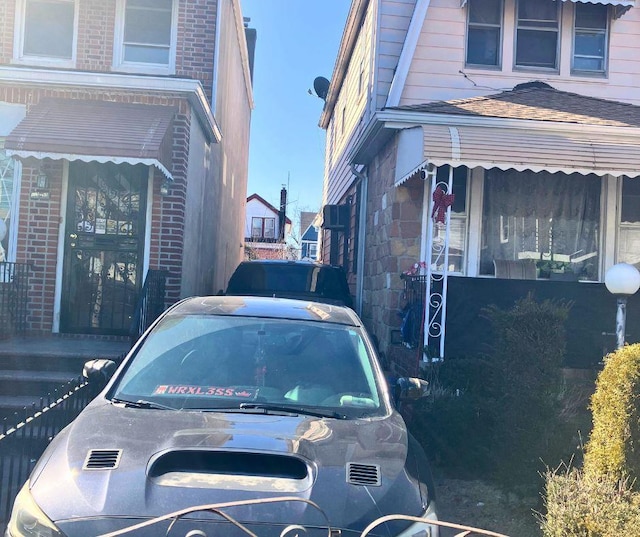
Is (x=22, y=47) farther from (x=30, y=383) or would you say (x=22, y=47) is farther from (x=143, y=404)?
(x=143, y=404)

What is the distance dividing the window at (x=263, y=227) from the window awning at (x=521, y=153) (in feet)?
145

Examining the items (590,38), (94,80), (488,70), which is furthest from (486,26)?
(94,80)

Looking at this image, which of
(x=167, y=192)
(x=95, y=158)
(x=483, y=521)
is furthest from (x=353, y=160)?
(x=483, y=521)

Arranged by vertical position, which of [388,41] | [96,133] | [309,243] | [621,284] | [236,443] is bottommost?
[236,443]

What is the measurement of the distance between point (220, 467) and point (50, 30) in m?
9.89

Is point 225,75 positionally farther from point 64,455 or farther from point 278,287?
point 64,455

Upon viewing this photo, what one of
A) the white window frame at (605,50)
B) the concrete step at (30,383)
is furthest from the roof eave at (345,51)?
the concrete step at (30,383)

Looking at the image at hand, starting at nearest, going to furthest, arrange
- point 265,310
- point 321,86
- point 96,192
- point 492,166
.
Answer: point 265,310, point 492,166, point 96,192, point 321,86

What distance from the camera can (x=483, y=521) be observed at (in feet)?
15.3

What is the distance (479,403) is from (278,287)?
12.5 feet

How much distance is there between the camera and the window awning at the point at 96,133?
7609mm

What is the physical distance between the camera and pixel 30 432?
4.26 m

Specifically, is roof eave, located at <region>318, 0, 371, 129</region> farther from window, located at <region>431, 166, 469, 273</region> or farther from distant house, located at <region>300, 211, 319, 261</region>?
distant house, located at <region>300, 211, 319, 261</region>

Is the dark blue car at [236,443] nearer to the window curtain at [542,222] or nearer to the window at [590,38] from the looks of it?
the window curtain at [542,222]
